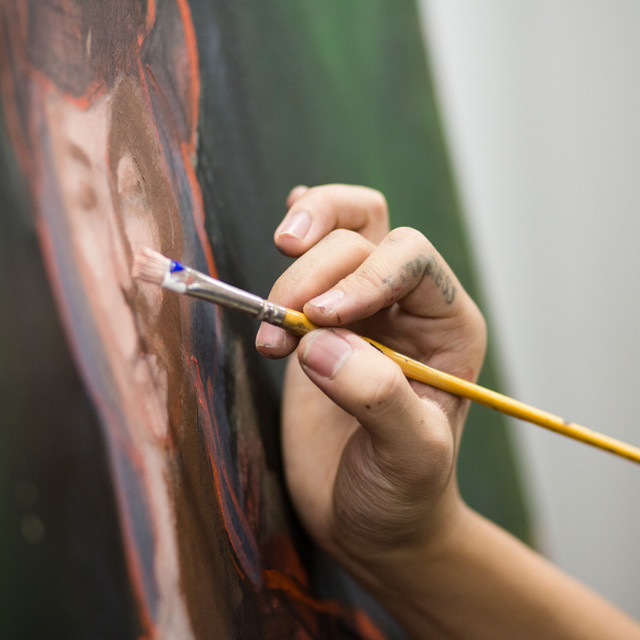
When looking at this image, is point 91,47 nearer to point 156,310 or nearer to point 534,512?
point 156,310

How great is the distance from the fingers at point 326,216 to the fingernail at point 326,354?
0.15 meters

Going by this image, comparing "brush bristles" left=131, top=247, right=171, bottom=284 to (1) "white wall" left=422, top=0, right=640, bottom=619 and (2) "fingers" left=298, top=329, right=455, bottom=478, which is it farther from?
(1) "white wall" left=422, top=0, right=640, bottom=619

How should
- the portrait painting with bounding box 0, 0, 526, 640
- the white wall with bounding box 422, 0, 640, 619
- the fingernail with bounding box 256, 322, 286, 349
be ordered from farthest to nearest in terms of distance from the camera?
the white wall with bounding box 422, 0, 640, 619, the fingernail with bounding box 256, 322, 286, 349, the portrait painting with bounding box 0, 0, 526, 640

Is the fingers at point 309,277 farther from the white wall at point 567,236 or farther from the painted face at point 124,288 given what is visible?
the white wall at point 567,236

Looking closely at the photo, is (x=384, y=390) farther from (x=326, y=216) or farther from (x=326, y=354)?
(x=326, y=216)

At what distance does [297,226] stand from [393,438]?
231mm

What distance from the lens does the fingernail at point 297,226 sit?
566 mm

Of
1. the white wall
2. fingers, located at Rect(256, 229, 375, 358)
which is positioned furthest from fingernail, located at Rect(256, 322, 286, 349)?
the white wall

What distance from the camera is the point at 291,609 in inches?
23.4

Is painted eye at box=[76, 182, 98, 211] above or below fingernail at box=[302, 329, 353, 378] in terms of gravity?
above

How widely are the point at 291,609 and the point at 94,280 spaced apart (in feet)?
1.33

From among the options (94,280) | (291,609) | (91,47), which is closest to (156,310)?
(94,280)

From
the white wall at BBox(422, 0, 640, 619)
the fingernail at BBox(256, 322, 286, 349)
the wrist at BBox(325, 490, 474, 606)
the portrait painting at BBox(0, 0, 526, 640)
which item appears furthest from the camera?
the white wall at BBox(422, 0, 640, 619)

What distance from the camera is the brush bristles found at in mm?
380
